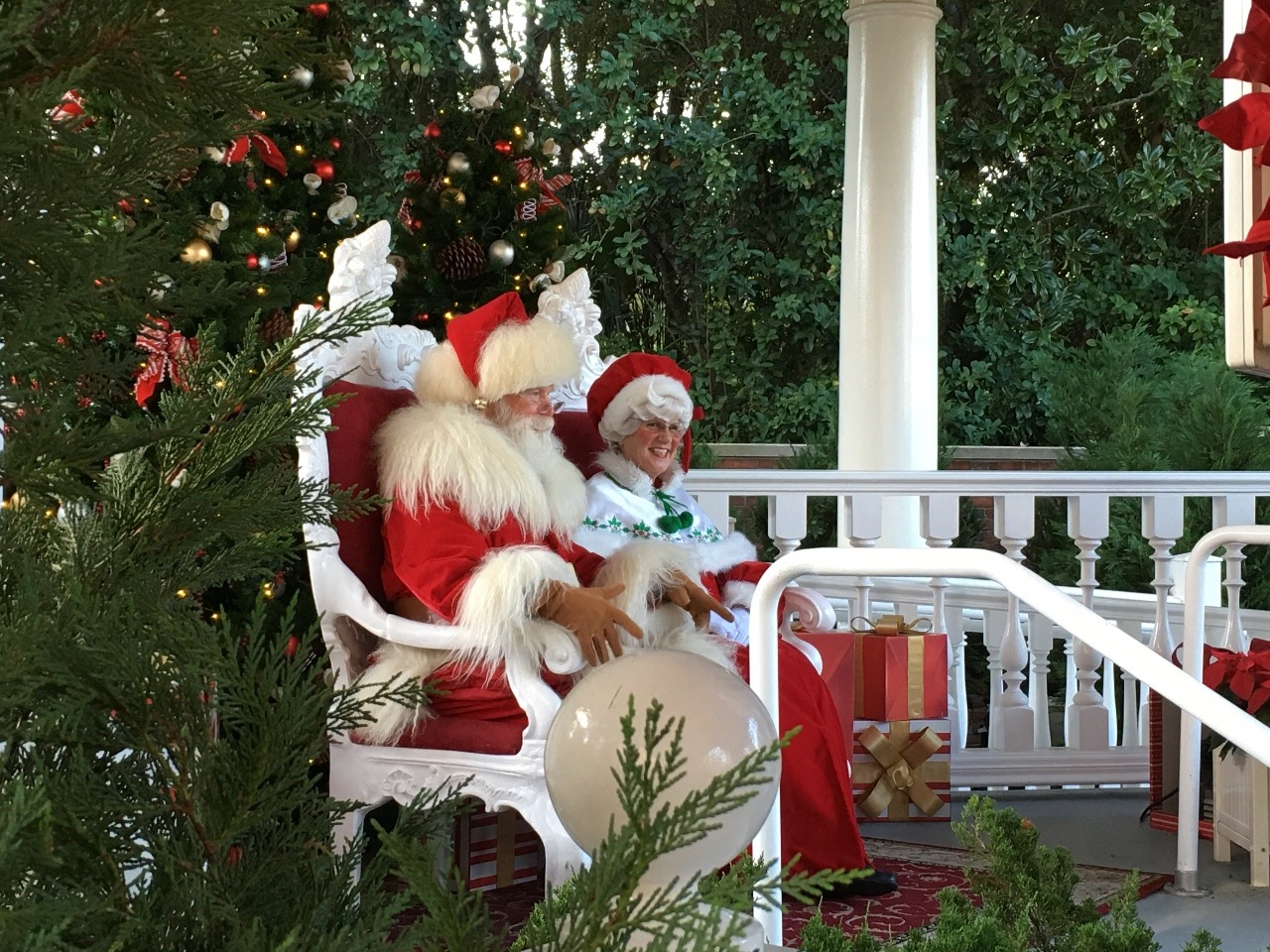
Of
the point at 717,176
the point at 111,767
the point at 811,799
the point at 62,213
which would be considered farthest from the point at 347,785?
the point at 717,176

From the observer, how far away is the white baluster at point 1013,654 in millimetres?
3768

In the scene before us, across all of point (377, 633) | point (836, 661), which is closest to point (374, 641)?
point (377, 633)

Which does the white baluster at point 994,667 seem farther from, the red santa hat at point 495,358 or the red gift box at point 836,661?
the red santa hat at point 495,358

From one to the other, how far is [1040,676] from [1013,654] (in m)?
0.13

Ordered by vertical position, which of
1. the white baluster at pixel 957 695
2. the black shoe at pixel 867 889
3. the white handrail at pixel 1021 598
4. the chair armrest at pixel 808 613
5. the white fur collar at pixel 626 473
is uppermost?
the white fur collar at pixel 626 473

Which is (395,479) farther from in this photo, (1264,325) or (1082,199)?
(1082,199)

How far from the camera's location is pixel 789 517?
382 cm

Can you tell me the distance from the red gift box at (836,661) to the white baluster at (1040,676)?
90 centimetres

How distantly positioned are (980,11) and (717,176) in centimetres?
194

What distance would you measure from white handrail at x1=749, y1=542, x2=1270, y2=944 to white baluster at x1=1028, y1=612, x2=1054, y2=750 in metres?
2.42

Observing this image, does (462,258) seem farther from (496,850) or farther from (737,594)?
(496,850)

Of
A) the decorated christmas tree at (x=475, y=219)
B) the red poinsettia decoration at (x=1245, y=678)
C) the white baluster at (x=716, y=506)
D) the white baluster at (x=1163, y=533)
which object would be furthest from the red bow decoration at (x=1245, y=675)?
the decorated christmas tree at (x=475, y=219)

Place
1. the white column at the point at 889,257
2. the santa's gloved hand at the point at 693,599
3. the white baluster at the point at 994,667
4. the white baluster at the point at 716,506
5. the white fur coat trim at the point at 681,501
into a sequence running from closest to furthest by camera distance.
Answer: the santa's gloved hand at the point at 693,599 < the white fur coat trim at the point at 681,501 < the white baluster at the point at 716,506 < the white baluster at the point at 994,667 < the white column at the point at 889,257

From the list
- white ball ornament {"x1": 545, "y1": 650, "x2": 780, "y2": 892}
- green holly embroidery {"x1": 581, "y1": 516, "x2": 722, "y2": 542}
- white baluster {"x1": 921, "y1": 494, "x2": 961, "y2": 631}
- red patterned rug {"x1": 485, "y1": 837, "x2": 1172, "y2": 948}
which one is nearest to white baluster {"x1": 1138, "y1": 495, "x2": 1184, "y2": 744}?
white baluster {"x1": 921, "y1": 494, "x2": 961, "y2": 631}
